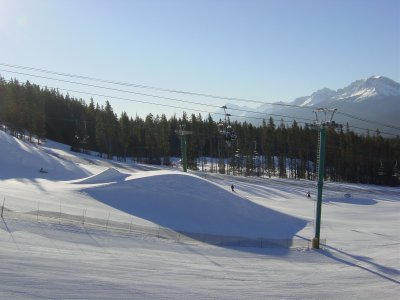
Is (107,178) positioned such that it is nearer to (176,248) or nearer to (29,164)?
(176,248)

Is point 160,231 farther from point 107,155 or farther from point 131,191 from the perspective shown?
point 107,155

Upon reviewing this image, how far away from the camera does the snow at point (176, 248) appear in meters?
16.5

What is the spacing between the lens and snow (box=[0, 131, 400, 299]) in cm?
1647

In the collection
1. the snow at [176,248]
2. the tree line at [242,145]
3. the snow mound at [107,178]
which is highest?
the tree line at [242,145]

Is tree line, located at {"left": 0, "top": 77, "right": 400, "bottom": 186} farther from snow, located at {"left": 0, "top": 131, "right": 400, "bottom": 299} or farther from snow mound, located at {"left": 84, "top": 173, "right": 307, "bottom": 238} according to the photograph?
snow mound, located at {"left": 84, "top": 173, "right": 307, "bottom": 238}

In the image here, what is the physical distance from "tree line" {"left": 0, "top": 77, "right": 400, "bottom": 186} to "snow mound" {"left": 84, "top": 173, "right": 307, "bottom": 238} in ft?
198

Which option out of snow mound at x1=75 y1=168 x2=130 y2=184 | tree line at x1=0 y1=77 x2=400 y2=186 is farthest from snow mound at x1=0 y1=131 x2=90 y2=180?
tree line at x1=0 y1=77 x2=400 y2=186

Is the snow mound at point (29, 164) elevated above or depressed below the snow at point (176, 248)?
above

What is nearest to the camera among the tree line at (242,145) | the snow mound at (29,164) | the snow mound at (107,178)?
the snow mound at (107,178)

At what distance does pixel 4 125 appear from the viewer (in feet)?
314

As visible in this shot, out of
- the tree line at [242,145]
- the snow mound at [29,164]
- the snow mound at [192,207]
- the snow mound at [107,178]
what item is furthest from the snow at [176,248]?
the tree line at [242,145]

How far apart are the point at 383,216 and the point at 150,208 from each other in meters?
27.1

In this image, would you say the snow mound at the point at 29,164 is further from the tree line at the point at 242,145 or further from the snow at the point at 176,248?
the tree line at the point at 242,145

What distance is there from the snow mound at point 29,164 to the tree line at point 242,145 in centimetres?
3446
